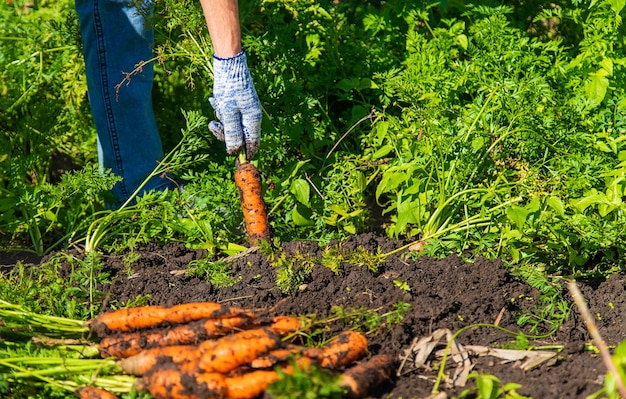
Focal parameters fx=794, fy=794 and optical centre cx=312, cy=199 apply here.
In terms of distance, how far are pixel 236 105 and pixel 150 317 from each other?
1128mm

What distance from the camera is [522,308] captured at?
3252mm

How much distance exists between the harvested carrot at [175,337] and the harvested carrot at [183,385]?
0.20m

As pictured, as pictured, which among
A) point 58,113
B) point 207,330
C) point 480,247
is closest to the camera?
point 207,330

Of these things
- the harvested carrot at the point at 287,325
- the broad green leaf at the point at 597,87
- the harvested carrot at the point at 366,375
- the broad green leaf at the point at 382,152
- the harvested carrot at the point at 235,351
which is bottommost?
the harvested carrot at the point at 366,375

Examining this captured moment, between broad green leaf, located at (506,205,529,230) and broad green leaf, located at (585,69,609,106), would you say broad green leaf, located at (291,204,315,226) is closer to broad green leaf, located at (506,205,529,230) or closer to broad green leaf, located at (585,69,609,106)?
broad green leaf, located at (506,205,529,230)

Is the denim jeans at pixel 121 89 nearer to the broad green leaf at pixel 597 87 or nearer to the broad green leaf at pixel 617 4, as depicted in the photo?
the broad green leaf at pixel 597 87

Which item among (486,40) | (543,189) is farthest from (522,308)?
(486,40)

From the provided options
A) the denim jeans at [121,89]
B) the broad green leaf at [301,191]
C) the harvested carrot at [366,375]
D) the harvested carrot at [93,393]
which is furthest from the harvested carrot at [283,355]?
the denim jeans at [121,89]

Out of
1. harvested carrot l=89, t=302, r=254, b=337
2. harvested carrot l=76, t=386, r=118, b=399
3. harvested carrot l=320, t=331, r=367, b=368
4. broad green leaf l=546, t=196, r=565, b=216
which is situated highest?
broad green leaf l=546, t=196, r=565, b=216

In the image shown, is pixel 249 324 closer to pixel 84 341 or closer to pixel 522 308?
pixel 84 341

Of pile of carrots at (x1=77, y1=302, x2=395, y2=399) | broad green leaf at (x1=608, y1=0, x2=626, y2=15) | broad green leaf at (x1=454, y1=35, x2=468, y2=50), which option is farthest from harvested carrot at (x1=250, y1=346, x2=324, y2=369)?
broad green leaf at (x1=608, y1=0, x2=626, y2=15)

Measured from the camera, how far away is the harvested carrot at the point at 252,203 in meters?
3.69

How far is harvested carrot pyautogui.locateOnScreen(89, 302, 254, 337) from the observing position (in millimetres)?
2908

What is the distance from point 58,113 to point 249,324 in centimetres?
231
